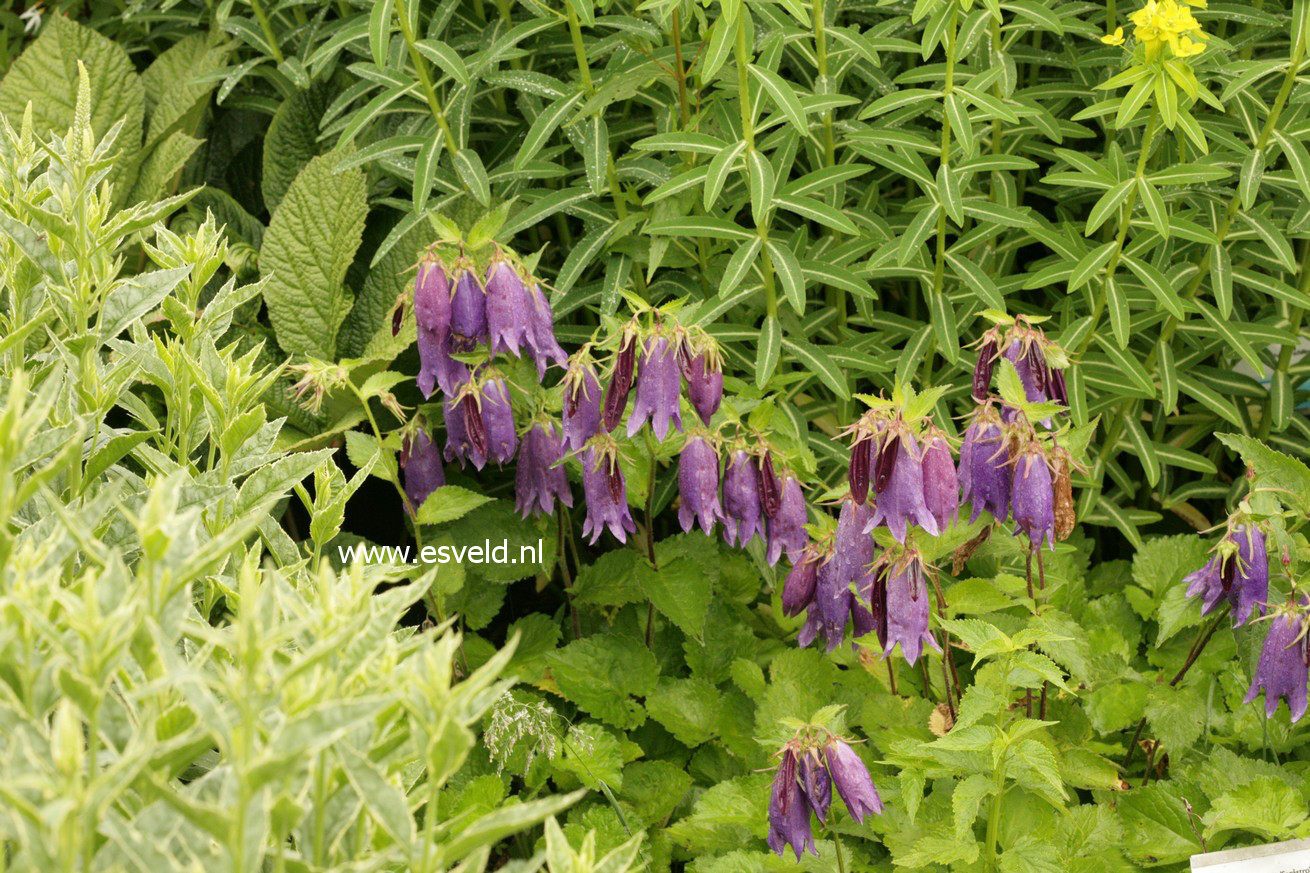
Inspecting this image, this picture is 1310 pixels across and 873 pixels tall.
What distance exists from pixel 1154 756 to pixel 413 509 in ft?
4.10

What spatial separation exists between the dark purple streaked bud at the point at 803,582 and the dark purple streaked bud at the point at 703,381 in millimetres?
247

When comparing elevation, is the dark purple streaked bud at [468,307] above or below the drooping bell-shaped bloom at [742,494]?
above

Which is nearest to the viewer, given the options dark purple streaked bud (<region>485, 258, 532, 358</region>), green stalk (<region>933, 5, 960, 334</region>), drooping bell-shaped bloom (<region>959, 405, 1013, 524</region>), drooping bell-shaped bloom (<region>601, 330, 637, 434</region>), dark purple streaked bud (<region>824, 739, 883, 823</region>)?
dark purple streaked bud (<region>824, 739, 883, 823</region>)

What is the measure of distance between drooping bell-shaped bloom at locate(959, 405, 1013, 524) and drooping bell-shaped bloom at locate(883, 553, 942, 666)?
0.12m

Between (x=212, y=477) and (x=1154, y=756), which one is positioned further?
(x=1154, y=756)

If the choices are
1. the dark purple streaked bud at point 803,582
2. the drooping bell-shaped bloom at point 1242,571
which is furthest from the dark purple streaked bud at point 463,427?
the drooping bell-shaped bloom at point 1242,571

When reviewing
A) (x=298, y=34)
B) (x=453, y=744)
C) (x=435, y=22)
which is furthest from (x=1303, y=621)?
(x=298, y=34)

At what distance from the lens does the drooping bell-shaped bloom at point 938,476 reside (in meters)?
1.52

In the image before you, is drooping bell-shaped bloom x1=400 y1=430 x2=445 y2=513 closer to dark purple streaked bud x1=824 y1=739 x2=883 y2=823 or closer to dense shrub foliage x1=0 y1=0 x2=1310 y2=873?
dense shrub foliage x1=0 y1=0 x2=1310 y2=873

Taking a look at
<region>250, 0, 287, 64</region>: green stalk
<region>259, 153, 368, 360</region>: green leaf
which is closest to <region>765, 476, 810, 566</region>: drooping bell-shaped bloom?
<region>259, 153, 368, 360</region>: green leaf

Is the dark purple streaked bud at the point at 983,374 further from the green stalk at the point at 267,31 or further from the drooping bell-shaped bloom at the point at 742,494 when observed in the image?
the green stalk at the point at 267,31

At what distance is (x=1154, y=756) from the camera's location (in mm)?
1911

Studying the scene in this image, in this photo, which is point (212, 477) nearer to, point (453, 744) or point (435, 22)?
point (453, 744)

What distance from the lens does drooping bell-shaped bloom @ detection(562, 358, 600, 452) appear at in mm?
1762
